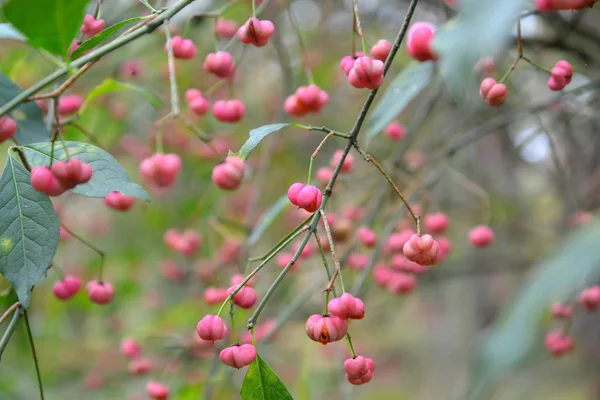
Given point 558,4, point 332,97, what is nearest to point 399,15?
point 332,97

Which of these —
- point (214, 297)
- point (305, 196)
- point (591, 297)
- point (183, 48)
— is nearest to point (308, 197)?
point (305, 196)

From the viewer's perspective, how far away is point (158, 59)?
2354 millimetres

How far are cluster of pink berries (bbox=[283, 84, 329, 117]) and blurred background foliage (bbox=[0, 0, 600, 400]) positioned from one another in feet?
0.48

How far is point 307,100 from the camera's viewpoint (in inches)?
45.4

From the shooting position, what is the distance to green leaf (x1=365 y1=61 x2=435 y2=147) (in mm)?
1130

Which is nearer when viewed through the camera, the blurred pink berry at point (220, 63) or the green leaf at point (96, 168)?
the green leaf at point (96, 168)

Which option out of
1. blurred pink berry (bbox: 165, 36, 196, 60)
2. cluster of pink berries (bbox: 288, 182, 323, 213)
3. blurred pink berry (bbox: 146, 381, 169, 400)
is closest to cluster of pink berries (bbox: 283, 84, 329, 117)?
blurred pink berry (bbox: 165, 36, 196, 60)

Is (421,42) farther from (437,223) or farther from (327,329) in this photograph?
(437,223)

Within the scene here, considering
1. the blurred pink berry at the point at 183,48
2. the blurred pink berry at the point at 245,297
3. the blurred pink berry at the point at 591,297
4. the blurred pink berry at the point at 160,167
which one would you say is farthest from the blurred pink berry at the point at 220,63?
the blurred pink berry at the point at 591,297

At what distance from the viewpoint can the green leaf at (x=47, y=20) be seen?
27.5 inches

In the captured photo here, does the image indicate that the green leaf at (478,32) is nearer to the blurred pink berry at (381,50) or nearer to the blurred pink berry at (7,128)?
the blurred pink berry at (381,50)

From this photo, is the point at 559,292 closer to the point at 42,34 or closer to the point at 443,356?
the point at 42,34

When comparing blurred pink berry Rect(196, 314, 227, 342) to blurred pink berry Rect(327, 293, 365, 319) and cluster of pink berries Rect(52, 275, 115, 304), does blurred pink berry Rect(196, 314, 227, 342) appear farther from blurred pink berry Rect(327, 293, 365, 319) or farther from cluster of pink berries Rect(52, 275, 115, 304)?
cluster of pink berries Rect(52, 275, 115, 304)

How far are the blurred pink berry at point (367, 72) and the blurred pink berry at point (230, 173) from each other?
210 millimetres
